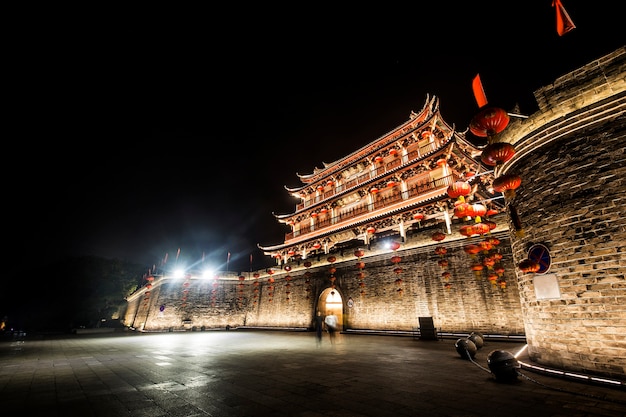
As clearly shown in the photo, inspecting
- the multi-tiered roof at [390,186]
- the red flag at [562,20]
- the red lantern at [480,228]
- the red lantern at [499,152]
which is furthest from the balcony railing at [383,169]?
the red lantern at [499,152]

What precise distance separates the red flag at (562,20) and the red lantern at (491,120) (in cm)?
254

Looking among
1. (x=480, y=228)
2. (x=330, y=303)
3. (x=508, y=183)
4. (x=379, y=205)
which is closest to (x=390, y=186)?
(x=379, y=205)

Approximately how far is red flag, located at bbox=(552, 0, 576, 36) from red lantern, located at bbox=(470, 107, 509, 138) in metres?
2.54

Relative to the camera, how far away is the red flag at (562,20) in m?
4.97

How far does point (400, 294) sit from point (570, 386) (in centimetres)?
887

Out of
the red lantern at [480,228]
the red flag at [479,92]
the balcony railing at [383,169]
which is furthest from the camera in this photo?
the balcony railing at [383,169]

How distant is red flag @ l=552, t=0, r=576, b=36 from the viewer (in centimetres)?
497

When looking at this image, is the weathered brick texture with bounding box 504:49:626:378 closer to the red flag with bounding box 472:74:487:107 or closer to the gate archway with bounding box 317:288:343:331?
the red flag with bounding box 472:74:487:107

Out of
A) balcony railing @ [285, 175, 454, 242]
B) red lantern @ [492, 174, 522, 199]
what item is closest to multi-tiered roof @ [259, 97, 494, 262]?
balcony railing @ [285, 175, 454, 242]

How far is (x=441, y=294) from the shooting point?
11.3 m

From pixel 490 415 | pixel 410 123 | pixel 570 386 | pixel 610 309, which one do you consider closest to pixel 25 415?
pixel 490 415

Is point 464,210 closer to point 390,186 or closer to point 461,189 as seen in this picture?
point 461,189

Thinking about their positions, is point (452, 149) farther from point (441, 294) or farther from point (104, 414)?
point (104, 414)

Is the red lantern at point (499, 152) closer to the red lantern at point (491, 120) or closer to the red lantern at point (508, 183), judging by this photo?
the red lantern at point (491, 120)
